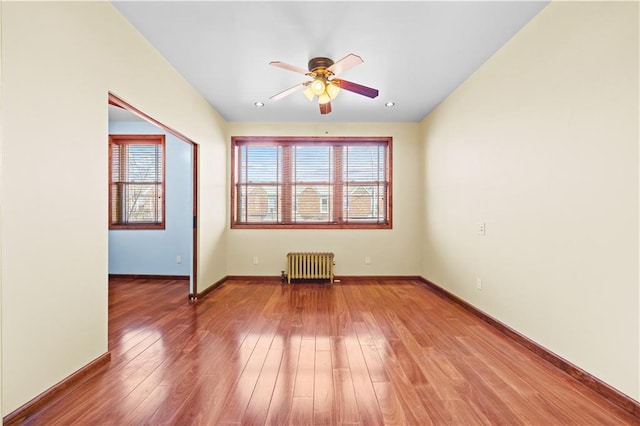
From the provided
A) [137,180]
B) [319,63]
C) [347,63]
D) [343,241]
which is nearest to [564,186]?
[347,63]

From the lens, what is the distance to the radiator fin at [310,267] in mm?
4879

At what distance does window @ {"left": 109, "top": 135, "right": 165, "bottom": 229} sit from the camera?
516 centimetres

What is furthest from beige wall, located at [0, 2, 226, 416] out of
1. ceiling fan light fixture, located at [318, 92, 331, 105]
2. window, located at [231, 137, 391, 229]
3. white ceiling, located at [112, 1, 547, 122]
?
window, located at [231, 137, 391, 229]

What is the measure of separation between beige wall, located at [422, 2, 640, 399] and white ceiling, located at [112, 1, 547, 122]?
0.33 m

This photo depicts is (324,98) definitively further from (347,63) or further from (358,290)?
(358,290)

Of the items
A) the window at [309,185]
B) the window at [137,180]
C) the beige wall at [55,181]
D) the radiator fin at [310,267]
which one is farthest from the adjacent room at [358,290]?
the window at [137,180]

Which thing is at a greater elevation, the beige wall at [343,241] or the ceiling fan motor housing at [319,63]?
the ceiling fan motor housing at [319,63]

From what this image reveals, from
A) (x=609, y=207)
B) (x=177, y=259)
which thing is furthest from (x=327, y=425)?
(x=177, y=259)

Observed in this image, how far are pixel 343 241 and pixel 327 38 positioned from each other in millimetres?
3244

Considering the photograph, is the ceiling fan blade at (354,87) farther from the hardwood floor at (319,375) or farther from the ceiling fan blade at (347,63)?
the hardwood floor at (319,375)

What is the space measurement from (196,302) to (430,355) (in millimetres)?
2906

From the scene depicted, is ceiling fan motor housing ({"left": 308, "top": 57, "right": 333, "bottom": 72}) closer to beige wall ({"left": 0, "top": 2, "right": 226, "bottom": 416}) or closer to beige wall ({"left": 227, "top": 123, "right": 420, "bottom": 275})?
beige wall ({"left": 0, "top": 2, "right": 226, "bottom": 416})

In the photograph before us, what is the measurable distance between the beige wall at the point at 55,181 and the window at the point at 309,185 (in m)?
2.72

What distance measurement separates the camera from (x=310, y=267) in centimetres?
488
